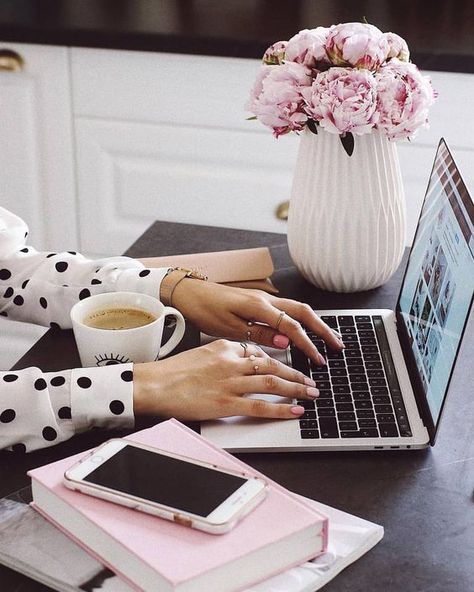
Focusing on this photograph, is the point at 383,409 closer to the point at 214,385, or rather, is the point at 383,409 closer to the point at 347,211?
the point at 214,385

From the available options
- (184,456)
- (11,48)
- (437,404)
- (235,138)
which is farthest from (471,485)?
(11,48)

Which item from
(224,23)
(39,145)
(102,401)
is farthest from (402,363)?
(39,145)

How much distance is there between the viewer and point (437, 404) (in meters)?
0.98

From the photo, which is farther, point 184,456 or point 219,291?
point 219,291

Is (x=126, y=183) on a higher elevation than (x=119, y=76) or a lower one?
lower

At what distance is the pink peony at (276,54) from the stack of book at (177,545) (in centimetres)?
66

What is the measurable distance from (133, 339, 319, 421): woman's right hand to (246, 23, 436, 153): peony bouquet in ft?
1.16

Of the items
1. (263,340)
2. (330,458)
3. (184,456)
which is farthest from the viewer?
(263,340)

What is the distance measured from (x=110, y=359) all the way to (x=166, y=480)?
31 cm

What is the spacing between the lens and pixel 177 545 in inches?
29.7

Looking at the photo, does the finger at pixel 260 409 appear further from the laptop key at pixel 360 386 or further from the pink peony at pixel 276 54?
the pink peony at pixel 276 54

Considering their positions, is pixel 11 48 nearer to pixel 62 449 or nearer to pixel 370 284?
pixel 370 284

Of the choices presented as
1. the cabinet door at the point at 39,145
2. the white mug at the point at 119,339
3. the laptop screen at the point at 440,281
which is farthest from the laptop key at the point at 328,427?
the cabinet door at the point at 39,145

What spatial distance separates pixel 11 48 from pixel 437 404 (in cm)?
175
